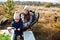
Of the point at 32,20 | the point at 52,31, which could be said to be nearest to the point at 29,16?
the point at 32,20

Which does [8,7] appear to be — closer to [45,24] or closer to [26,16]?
[26,16]

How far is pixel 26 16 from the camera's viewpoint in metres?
1.84

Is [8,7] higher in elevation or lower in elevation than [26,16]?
higher

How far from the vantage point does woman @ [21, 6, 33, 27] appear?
183cm

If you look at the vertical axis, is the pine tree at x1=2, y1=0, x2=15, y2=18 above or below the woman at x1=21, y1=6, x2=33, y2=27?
above

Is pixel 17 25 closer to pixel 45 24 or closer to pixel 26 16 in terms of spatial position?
pixel 26 16

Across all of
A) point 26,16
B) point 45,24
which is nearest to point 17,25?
point 26,16

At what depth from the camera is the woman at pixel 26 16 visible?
6.01 ft

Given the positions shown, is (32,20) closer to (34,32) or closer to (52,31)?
(34,32)

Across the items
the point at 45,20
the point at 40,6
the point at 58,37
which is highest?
the point at 40,6

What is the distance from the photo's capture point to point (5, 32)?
1.79 meters

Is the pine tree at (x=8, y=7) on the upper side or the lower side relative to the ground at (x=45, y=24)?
upper

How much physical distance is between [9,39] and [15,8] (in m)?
0.36

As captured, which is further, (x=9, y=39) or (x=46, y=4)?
(x=46, y=4)
